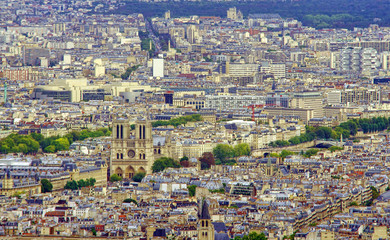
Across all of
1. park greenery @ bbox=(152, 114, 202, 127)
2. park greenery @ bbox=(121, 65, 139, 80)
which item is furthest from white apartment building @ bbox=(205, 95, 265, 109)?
park greenery @ bbox=(121, 65, 139, 80)

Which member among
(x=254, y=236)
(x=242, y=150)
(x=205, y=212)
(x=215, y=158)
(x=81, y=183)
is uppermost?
(x=205, y=212)

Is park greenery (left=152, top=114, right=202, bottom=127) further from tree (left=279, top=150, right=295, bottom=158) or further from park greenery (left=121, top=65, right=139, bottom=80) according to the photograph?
park greenery (left=121, top=65, right=139, bottom=80)

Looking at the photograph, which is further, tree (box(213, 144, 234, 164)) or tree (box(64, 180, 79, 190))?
tree (box(213, 144, 234, 164))

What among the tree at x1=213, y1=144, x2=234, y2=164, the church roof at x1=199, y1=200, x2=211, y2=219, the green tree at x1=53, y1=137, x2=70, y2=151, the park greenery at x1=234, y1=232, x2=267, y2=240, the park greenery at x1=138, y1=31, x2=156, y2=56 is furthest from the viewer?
the park greenery at x1=138, y1=31, x2=156, y2=56

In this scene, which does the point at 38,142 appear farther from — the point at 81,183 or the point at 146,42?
the point at 146,42

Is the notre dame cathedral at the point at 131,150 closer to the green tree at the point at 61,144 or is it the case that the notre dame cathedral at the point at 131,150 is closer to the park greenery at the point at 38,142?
the green tree at the point at 61,144

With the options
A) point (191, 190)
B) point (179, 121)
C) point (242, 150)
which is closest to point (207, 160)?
point (242, 150)
